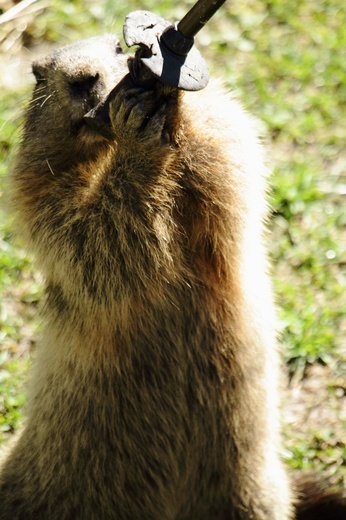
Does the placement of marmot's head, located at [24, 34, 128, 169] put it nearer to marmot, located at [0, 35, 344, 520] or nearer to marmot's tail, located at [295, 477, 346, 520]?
marmot, located at [0, 35, 344, 520]

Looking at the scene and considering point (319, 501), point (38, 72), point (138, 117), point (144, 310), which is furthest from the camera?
point (319, 501)

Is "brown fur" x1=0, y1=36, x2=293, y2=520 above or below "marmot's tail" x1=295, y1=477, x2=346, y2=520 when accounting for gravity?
above

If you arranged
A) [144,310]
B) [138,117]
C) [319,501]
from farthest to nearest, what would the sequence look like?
[319,501], [144,310], [138,117]

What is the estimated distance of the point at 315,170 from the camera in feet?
20.2

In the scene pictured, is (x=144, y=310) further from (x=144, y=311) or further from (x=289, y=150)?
(x=289, y=150)

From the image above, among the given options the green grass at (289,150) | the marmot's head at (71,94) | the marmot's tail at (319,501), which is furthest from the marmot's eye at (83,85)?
the marmot's tail at (319,501)

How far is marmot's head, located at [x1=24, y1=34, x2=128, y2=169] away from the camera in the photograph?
3.66m

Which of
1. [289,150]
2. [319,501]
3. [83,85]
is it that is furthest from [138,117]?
[289,150]

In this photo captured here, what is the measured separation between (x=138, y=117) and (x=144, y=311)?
2.83 feet

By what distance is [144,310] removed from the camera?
12.1ft

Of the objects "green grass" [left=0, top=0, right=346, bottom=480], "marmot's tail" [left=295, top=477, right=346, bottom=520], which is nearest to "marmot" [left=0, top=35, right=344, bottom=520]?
"marmot's tail" [left=295, top=477, right=346, bottom=520]

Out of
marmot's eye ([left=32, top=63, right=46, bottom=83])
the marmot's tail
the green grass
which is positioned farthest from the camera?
the green grass

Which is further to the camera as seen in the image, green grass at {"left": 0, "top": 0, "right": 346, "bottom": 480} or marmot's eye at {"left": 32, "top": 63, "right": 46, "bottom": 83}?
green grass at {"left": 0, "top": 0, "right": 346, "bottom": 480}

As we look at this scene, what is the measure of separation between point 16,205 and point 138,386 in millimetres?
1047
